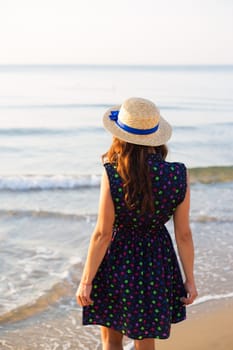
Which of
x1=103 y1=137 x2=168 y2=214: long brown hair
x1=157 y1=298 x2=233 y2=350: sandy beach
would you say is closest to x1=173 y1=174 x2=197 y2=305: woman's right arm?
x1=103 y1=137 x2=168 y2=214: long brown hair

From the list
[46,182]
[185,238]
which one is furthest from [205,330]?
[46,182]

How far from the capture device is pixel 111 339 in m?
2.92

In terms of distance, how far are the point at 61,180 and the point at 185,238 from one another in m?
7.38

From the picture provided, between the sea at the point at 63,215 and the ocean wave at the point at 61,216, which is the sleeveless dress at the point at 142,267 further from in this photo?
the ocean wave at the point at 61,216

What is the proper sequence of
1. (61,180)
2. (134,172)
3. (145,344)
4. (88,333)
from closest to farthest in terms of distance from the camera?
(134,172), (145,344), (88,333), (61,180)

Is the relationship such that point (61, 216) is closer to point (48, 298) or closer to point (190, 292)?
point (48, 298)

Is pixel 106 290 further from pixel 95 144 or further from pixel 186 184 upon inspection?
pixel 95 144

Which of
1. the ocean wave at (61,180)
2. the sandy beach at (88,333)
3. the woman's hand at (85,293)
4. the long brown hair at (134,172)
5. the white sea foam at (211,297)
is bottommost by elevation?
the ocean wave at (61,180)

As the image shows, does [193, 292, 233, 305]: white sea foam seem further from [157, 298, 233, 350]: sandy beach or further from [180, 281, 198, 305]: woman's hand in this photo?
[180, 281, 198, 305]: woman's hand

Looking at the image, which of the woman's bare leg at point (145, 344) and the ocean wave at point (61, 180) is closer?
the woman's bare leg at point (145, 344)

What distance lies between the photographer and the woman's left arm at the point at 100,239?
104 inches

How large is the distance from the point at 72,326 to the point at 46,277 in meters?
1.01

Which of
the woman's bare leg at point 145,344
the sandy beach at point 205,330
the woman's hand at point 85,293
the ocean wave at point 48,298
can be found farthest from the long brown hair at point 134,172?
the ocean wave at point 48,298

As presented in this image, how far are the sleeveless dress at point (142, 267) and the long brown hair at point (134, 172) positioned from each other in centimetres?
4
